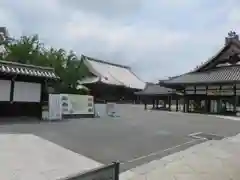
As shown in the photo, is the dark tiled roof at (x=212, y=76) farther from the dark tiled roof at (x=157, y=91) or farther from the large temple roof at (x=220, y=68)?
the dark tiled roof at (x=157, y=91)

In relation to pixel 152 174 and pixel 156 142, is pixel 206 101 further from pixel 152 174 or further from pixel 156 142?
pixel 152 174

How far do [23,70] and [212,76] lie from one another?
21.6 meters

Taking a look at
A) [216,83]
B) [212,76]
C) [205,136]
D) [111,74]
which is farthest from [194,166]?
[111,74]

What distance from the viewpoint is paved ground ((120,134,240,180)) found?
671 centimetres

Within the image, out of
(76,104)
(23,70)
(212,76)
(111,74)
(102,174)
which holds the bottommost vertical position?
(102,174)

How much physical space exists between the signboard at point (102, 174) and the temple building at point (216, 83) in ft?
86.6

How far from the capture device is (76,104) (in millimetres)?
19250

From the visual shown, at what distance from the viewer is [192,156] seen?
8.80 meters

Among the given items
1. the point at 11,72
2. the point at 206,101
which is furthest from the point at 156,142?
the point at 206,101

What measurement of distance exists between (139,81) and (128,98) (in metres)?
8.02

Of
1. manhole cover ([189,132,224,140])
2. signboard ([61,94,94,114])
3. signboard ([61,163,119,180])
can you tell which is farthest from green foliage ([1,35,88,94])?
signboard ([61,163,119,180])

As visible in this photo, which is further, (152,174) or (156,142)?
(156,142)

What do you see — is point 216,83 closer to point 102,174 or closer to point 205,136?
point 205,136

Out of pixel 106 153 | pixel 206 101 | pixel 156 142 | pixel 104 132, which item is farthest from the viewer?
pixel 206 101
